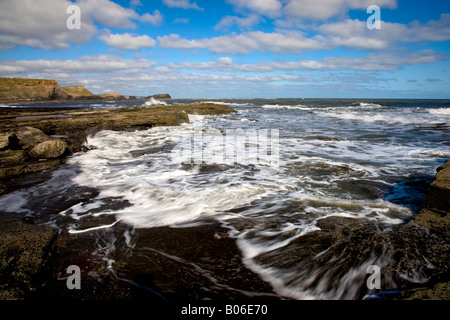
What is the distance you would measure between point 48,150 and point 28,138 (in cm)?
147

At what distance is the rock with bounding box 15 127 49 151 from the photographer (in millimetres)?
6742

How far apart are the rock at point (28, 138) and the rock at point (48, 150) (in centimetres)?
58

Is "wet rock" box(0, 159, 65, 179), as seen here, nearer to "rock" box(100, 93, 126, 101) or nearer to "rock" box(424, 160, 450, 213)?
"rock" box(424, 160, 450, 213)

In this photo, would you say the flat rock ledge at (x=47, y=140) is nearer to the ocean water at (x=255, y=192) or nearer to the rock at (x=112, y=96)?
the ocean water at (x=255, y=192)

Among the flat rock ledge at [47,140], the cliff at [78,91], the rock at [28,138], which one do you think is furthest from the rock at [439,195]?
the cliff at [78,91]

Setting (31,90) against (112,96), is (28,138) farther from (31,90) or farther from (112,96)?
(112,96)

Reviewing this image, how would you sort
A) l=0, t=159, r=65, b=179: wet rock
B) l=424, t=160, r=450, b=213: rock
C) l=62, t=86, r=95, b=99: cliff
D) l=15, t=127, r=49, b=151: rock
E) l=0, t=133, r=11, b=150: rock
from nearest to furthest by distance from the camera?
l=424, t=160, r=450, b=213: rock < l=0, t=159, r=65, b=179: wet rock < l=0, t=133, r=11, b=150: rock < l=15, t=127, r=49, b=151: rock < l=62, t=86, r=95, b=99: cliff

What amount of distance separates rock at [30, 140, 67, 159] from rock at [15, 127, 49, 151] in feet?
1.89

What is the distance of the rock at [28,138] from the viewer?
22.1 ft

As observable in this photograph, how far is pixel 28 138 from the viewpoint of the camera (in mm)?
7090

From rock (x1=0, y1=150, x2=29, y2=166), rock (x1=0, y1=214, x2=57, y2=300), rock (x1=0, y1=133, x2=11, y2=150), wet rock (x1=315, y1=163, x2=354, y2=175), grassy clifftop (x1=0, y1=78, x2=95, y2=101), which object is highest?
grassy clifftop (x1=0, y1=78, x2=95, y2=101)

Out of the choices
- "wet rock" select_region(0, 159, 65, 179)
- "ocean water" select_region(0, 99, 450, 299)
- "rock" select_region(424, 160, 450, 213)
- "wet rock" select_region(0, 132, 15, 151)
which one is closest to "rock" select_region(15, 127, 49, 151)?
"wet rock" select_region(0, 132, 15, 151)
